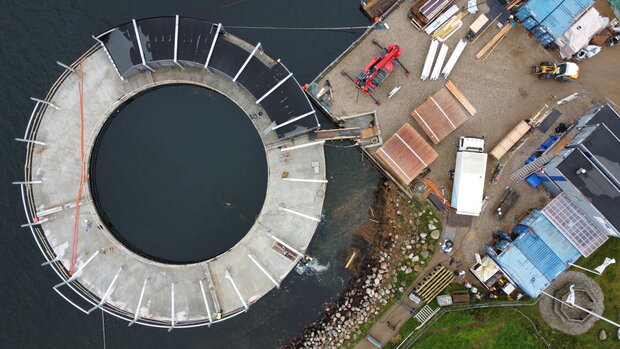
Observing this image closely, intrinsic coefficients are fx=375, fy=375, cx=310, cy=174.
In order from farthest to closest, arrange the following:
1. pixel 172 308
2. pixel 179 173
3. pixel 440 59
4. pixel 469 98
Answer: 1. pixel 469 98
2. pixel 179 173
3. pixel 440 59
4. pixel 172 308

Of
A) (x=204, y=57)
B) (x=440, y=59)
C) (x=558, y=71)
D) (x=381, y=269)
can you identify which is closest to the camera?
(x=204, y=57)

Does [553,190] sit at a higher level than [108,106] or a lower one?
lower

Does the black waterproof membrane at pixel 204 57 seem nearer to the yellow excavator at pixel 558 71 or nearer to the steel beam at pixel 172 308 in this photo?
the steel beam at pixel 172 308

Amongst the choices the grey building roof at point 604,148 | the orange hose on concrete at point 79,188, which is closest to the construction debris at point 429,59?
the grey building roof at point 604,148

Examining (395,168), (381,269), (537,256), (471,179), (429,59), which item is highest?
(429,59)

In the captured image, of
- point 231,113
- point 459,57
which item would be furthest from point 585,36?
point 231,113

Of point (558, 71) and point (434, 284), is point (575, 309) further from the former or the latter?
point (558, 71)

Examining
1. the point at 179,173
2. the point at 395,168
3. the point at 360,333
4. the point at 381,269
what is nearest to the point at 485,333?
the point at 381,269

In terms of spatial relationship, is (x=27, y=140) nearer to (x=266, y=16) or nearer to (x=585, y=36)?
(x=266, y=16)
